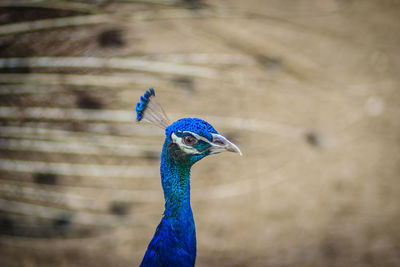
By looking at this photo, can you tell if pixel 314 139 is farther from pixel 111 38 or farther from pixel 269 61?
pixel 111 38

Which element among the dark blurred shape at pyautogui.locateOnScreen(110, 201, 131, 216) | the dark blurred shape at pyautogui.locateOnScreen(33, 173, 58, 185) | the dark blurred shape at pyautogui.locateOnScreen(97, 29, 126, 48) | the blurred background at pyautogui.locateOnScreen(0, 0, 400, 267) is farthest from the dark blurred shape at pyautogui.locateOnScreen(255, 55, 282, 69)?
the dark blurred shape at pyautogui.locateOnScreen(33, 173, 58, 185)

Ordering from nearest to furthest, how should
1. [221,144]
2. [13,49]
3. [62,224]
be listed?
1. [221,144]
2. [13,49]
3. [62,224]

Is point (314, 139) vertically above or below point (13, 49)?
below

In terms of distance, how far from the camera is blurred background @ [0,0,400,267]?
1059 mm

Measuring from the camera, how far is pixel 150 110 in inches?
23.5

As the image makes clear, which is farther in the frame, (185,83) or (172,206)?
(185,83)

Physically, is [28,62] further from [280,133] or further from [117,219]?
[280,133]

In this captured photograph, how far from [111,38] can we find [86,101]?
0.72 ft

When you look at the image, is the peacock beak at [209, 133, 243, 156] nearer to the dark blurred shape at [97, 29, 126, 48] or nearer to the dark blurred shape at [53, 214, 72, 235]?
the dark blurred shape at [97, 29, 126, 48]

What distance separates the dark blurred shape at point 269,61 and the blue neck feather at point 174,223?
742mm

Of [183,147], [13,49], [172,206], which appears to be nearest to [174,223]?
[172,206]

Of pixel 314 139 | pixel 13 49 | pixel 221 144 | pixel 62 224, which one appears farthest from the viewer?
pixel 314 139

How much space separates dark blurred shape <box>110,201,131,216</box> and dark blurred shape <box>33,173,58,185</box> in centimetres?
20

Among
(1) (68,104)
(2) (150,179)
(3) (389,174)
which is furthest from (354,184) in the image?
(1) (68,104)
